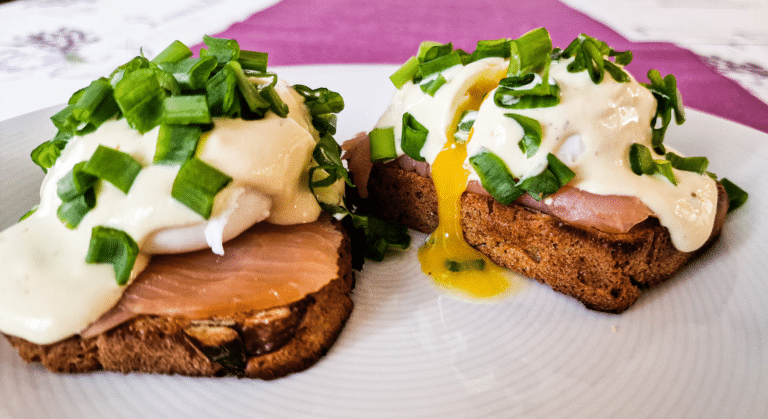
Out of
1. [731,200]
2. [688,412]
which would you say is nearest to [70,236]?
[688,412]

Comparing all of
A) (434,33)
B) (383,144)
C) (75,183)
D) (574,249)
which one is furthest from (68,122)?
(434,33)

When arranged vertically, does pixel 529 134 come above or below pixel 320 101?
above

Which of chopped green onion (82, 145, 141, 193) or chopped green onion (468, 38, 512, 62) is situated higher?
chopped green onion (468, 38, 512, 62)

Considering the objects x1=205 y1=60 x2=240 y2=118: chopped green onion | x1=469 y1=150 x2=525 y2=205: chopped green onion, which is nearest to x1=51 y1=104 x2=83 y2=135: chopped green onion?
x1=205 y1=60 x2=240 y2=118: chopped green onion

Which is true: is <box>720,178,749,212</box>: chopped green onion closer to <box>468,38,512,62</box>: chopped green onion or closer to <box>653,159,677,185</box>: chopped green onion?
<box>653,159,677,185</box>: chopped green onion

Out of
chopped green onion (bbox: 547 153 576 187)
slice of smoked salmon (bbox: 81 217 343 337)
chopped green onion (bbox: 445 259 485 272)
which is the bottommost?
chopped green onion (bbox: 445 259 485 272)

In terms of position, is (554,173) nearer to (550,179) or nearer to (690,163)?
(550,179)

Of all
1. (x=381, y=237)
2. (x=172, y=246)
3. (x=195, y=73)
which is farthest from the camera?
(x=381, y=237)

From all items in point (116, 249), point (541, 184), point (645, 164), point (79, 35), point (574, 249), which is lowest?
point (79, 35)
